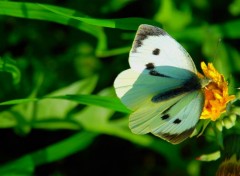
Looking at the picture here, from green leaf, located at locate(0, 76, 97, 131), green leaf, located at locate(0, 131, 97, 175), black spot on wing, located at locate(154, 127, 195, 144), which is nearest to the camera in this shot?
black spot on wing, located at locate(154, 127, 195, 144)

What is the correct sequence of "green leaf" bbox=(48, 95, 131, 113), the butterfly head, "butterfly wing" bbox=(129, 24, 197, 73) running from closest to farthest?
1. "butterfly wing" bbox=(129, 24, 197, 73)
2. the butterfly head
3. "green leaf" bbox=(48, 95, 131, 113)

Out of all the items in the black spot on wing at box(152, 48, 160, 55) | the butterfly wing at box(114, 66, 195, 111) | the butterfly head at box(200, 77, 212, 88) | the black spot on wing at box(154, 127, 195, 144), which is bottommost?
the black spot on wing at box(154, 127, 195, 144)

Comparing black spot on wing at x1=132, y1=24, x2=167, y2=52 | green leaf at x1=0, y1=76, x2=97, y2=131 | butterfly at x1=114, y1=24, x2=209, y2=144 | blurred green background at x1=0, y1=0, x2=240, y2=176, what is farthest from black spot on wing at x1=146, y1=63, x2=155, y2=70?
green leaf at x1=0, y1=76, x2=97, y2=131

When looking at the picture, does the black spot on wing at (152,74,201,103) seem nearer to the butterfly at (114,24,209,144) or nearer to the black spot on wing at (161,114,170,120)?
the butterfly at (114,24,209,144)

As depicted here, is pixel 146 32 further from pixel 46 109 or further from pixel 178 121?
pixel 46 109

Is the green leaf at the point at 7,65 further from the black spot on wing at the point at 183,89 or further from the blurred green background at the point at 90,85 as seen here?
the black spot on wing at the point at 183,89

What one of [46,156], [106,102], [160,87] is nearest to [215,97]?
[160,87]

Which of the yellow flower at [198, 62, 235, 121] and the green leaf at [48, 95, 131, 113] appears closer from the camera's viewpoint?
the yellow flower at [198, 62, 235, 121]

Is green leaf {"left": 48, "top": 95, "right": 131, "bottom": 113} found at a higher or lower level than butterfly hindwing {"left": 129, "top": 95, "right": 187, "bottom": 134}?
lower
